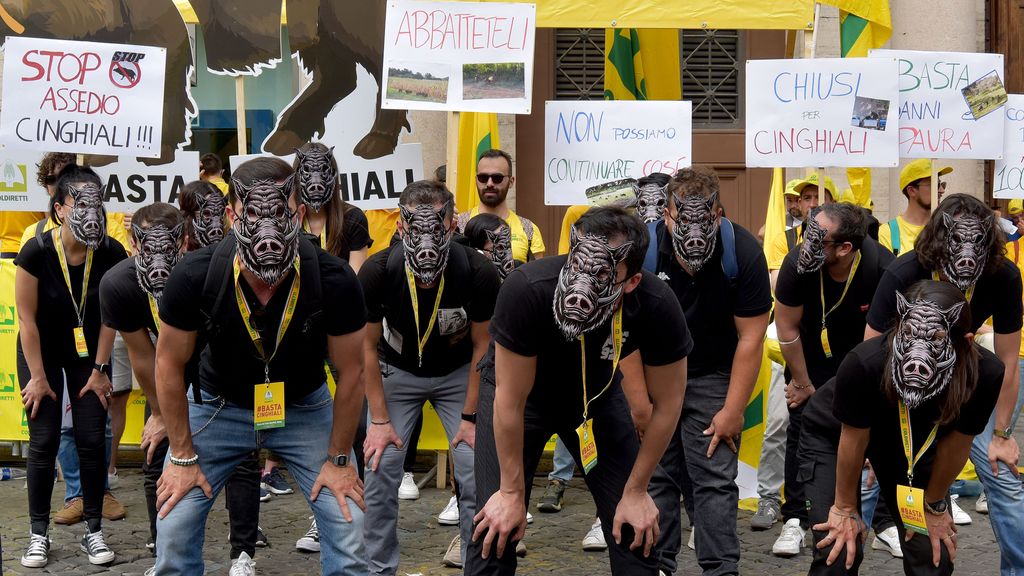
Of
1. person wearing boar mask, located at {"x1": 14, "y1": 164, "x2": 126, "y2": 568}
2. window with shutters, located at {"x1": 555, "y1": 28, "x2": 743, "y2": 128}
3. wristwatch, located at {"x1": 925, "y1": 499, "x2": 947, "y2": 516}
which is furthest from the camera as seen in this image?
window with shutters, located at {"x1": 555, "y1": 28, "x2": 743, "y2": 128}

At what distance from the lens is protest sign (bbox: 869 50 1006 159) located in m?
7.82

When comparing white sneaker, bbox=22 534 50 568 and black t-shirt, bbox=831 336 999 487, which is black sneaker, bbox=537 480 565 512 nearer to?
white sneaker, bbox=22 534 50 568

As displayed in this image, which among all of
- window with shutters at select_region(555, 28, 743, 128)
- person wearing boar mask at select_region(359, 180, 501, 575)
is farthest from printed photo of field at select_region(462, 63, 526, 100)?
window with shutters at select_region(555, 28, 743, 128)

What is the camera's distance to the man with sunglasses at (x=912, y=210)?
7.45m

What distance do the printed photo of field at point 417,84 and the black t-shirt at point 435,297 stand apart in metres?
2.31

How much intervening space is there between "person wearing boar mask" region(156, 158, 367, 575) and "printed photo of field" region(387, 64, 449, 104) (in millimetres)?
3353

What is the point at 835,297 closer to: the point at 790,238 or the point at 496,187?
the point at 790,238

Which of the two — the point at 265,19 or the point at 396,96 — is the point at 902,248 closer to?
the point at 396,96

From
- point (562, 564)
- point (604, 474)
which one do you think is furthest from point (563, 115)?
point (604, 474)

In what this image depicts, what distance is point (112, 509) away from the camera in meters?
7.28

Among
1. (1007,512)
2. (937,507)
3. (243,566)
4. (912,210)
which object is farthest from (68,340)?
(912,210)

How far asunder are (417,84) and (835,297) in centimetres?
300

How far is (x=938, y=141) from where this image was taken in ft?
25.7

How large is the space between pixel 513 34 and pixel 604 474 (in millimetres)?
4128
